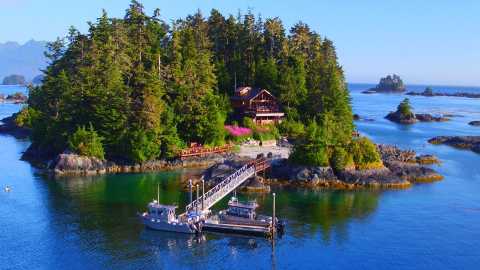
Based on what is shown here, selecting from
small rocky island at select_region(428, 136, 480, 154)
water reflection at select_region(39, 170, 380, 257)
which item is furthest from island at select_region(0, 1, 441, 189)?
small rocky island at select_region(428, 136, 480, 154)

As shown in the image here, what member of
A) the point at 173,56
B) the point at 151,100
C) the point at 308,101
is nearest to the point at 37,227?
the point at 151,100

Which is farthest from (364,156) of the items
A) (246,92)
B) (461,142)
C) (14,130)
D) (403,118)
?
(403,118)

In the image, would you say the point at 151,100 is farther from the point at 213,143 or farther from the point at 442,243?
the point at 442,243

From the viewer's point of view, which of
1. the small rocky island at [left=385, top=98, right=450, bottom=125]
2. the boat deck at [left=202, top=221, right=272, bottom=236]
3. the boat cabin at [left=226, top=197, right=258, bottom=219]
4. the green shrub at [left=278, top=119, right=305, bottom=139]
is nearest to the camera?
the boat deck at [left=202, top=221, right=272, bottom=236]

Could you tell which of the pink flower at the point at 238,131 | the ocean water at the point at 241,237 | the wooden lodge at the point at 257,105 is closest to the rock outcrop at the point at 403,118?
the wooden lodge at the point at 257,105

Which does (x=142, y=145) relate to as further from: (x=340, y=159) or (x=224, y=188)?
(x=340, y=159)

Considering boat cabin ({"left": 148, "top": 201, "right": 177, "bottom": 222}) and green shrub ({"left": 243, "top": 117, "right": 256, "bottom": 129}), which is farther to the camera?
green shrub ({"left": 243, "top": 117, "right": 256, "bottom": 129})

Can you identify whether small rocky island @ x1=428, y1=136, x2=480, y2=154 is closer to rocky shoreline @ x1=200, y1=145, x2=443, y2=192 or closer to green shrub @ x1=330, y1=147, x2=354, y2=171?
rocky shoreline @ x1=200, y1=145, x2=443, y2=192

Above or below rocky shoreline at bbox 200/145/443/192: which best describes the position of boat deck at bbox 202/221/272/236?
below
